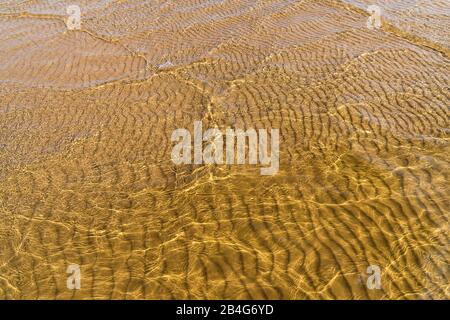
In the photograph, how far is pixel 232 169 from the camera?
6.91 metres

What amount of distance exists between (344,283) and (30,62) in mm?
11195

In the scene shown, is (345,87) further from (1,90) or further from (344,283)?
(1,90)

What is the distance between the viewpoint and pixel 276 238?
220 inches

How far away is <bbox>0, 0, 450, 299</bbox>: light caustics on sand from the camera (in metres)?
5.21
